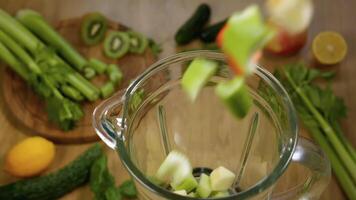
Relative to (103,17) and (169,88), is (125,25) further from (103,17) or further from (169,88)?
(169,88)

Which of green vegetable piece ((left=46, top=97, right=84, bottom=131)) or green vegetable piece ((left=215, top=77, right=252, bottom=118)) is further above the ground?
green vegetable piece ((left=215, top=77, right=252, bottom=118))

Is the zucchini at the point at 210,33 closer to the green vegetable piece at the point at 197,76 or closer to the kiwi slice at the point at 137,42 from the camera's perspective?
the kiwi slice at the point at 137,42

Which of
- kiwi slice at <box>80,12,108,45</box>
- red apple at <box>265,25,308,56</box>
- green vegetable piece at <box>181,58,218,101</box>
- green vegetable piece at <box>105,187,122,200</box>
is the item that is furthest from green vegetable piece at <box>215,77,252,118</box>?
kiwi slice at <box>80,12,108,45</box>

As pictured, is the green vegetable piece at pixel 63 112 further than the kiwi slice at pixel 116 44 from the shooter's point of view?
No

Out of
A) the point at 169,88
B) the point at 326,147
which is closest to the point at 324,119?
the point at 326,147

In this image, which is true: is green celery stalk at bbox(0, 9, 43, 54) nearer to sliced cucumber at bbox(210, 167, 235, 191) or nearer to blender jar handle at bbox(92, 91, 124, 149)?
blender jar handle at bbox(92, 91, 124, 149)

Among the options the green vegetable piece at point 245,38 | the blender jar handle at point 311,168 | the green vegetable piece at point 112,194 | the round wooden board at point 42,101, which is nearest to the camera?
the green vegetable piece at point 245,38

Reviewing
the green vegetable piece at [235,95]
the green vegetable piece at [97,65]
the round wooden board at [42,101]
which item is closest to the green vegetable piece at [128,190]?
the round wooden board at [42,101]
